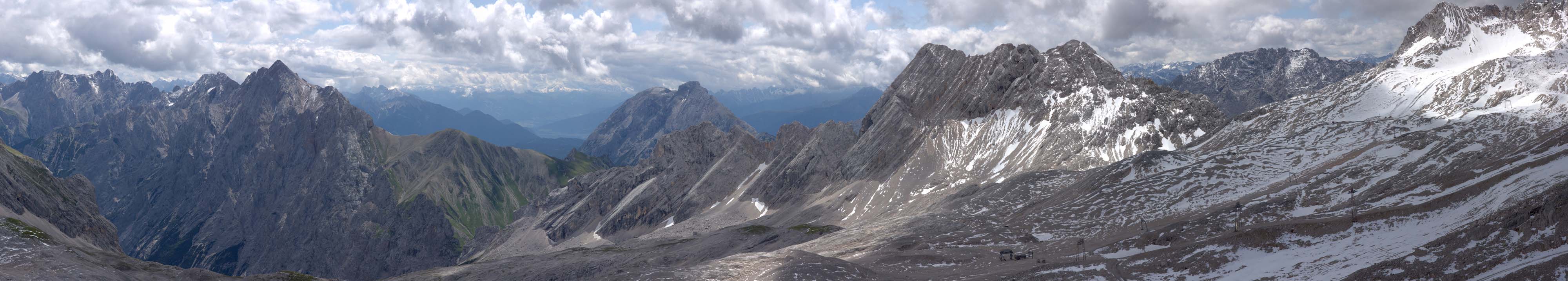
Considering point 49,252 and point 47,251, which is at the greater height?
point 47,251

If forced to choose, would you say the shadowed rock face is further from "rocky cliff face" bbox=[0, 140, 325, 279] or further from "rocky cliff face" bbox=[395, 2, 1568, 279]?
"rocky cliff face" bbox=[395, 2, 1568, 279]

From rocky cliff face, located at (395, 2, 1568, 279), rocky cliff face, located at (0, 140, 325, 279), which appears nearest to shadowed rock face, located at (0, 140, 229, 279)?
rocky cliff face, located at (0, 140, 325, 279)

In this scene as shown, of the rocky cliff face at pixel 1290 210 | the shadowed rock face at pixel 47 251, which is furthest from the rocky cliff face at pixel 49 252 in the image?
the rocky cliff face at pixel 1290 210

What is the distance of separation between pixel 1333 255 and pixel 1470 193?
21429 millimetres

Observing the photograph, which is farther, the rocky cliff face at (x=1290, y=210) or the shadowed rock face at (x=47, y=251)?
the shadowed rock face at (x=47, y=251)

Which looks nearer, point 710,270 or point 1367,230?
point 1367,230

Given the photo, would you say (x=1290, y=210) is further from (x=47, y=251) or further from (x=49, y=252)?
(x=47, y=251)

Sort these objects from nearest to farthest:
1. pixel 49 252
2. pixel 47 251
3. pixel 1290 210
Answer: pixel 1290 210, pixel 49 252, pixel 47 251

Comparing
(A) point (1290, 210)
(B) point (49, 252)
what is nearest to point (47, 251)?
(B) point (49, 252)

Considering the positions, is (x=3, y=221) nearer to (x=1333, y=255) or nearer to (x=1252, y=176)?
(x=1333, y=255)

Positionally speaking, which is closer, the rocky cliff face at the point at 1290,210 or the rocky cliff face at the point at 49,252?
the rocky cliff face at the point at 1290,210

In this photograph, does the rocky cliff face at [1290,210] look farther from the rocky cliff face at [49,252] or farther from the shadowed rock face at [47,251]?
the shadowed rock face at [47,251]

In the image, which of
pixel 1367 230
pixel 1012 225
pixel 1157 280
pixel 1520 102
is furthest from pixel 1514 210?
pixel 1520 102

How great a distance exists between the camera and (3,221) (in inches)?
4902
